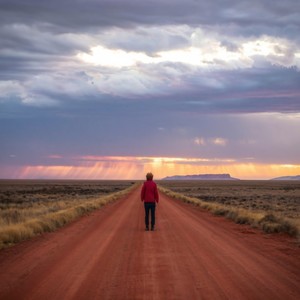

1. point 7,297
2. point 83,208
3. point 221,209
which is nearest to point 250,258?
point 7,297

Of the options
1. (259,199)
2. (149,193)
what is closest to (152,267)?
(149,193)

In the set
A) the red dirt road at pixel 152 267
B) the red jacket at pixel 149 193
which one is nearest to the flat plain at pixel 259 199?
the red jacket at pixel 149 193

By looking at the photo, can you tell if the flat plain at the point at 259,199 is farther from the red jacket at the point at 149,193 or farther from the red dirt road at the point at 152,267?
the red dirt road at the point at 152,267

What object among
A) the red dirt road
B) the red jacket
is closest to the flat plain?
the red jacket

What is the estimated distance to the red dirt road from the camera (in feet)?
23.9

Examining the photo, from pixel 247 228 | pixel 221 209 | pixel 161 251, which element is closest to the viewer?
pixel 161 251

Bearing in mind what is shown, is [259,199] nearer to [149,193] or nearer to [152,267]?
[149,193]

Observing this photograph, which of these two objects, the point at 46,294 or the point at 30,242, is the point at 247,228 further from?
the point at 46,294

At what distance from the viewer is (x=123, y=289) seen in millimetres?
7457

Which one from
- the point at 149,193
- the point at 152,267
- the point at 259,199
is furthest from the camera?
the point at 259,199

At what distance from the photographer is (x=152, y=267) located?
9383 millimetres

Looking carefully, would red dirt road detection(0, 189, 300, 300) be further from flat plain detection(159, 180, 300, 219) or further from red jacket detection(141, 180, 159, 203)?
flat plain detection(159, 180, 300, 219)

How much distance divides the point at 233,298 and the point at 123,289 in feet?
5.78

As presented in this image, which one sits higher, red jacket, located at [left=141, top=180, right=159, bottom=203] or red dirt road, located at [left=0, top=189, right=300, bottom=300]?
red jacket, located at [left=141, top=180, right=159, bottom=203]
